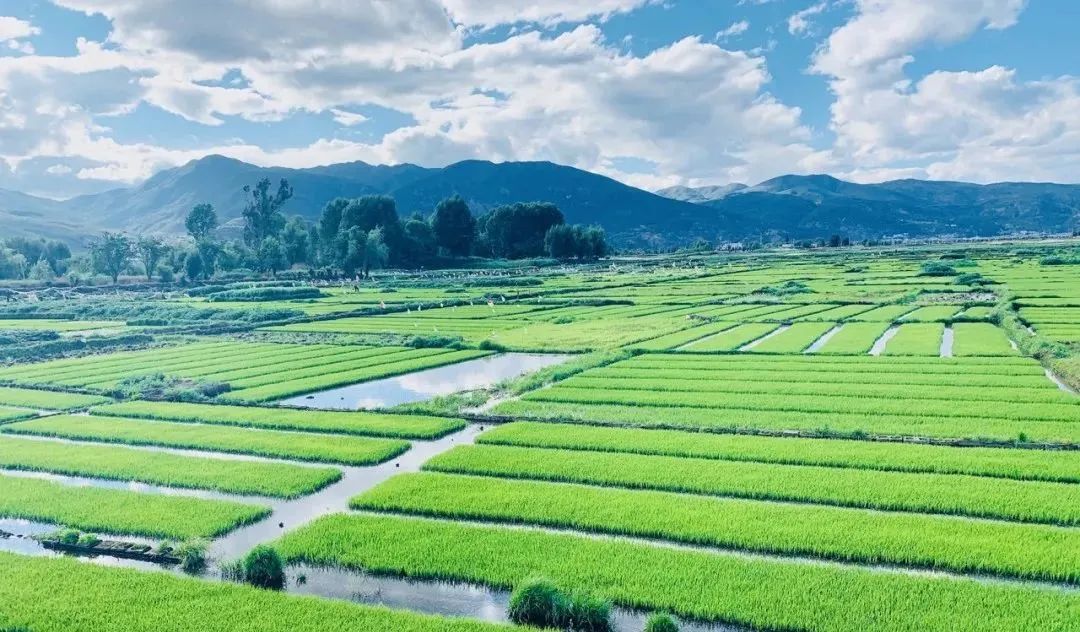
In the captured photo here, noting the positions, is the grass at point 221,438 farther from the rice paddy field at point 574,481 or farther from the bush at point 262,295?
the bush at point 262,295

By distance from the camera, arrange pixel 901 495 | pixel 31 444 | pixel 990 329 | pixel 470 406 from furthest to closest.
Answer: pixel 990 329, pixel 470 406, pixel 31 444, pixel 901 495

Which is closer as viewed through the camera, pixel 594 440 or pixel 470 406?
pixel 594 440

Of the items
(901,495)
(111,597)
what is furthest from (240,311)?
(901,495)

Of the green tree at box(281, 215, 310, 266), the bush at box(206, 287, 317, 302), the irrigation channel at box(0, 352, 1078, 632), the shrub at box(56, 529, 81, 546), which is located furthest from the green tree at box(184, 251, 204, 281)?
the shrub at box(56, 529, 81, 546)

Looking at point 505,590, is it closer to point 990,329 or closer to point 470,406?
point 470,406


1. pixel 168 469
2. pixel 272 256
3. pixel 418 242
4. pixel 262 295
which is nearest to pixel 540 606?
pixel 168 469

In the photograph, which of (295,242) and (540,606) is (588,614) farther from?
(295,242)
